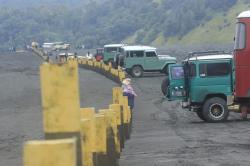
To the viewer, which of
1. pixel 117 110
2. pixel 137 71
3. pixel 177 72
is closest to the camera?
pixel 117 110

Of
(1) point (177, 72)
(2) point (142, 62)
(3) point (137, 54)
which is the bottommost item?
(1) point (177, 72)

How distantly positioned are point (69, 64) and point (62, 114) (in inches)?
14.4

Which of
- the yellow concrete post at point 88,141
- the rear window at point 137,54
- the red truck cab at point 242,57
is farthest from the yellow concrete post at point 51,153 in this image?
the rear window at point 137,54

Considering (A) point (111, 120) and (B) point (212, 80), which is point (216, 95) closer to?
(B) point (212, 80)

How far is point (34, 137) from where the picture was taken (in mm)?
17281

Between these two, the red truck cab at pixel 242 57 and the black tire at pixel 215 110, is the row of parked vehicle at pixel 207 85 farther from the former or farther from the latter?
the red truck cab at pixel 242 57

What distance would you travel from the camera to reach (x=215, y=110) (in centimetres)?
2073

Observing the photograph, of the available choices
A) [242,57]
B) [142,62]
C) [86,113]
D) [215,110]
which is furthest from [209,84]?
[142,62]

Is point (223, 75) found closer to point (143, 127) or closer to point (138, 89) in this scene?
point (143, 127)

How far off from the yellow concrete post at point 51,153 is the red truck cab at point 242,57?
46.3 feet

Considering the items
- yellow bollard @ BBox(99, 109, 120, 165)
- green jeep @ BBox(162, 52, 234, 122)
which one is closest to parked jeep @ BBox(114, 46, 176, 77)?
green jeep @ BBox(162, 52, 234, 122)

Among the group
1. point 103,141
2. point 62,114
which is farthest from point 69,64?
point 103,141

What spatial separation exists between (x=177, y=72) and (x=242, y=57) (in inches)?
183

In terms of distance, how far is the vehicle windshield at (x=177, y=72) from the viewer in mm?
21822
